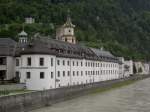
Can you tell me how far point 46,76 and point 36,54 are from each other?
315 centimetres

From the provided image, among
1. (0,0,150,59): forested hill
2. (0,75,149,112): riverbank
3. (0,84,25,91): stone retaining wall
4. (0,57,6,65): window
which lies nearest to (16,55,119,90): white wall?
(0,84,25,91): stone retaining wall

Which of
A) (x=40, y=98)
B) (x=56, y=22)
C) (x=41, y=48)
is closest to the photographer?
(x=40, y=98)

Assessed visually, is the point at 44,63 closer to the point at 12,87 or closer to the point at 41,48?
the point at 41,48

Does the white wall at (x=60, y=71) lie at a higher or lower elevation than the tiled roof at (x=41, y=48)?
lower

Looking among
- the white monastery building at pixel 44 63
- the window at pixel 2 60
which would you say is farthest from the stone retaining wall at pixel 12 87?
the window at pixel 2 60

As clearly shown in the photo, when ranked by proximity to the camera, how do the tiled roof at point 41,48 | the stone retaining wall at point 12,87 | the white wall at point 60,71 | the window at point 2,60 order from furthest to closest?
the window at point 2,60
the tiled roof at point 41,48
the white wall at point 60,71
the stone retaining wall at point 12,87

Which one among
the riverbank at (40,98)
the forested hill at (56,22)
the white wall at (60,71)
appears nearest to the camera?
the riverbank at (40,98)

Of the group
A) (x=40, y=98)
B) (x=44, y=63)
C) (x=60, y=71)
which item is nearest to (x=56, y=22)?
(x=60, y=71)

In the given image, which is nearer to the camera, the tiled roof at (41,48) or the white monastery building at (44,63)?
the white monastery building at (44,63)

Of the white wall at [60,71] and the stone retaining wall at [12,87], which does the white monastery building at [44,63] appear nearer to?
the white wall at [60,71]

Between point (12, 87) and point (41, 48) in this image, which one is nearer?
point (12, 87)

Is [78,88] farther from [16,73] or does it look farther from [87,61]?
[87,61]

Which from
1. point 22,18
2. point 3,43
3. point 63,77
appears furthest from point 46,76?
point 22,18

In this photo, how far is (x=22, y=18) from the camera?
512 ft
